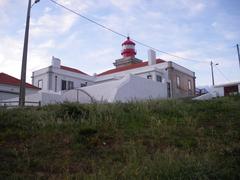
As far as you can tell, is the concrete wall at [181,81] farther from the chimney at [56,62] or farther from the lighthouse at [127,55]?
the chimney at [56,62]

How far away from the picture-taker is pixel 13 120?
9.52 m

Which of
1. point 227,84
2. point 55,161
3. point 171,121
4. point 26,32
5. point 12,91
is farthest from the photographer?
point 227,84

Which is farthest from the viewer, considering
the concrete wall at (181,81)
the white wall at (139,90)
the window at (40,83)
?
the concrete wall at (181,81)

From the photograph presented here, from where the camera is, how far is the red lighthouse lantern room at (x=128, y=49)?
54.2m

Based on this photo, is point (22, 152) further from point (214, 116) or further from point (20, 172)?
point (214, 116)

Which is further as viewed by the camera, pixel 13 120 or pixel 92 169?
pixel 13 120

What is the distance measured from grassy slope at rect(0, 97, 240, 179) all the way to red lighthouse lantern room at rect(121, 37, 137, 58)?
4257cm

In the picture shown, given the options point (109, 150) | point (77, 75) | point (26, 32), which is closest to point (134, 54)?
point (77, 75)

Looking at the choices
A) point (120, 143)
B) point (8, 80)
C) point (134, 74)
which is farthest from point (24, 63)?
point (134, 74)

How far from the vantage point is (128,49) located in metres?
54.7

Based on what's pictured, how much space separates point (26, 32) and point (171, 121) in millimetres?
11433

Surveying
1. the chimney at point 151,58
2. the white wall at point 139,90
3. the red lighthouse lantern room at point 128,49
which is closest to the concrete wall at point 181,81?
the chimney at point 151,58

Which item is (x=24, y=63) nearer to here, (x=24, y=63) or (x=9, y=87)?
(x=24, y=63)

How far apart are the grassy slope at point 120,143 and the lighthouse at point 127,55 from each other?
4076 cm
